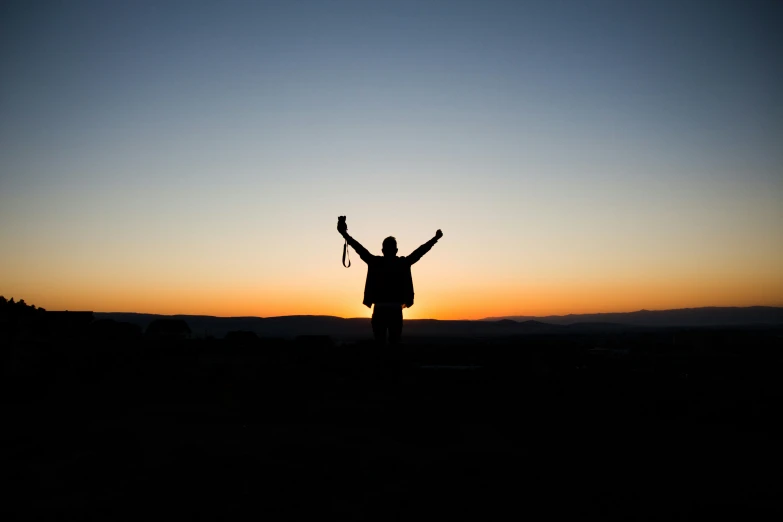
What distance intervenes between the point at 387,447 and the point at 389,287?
433cm

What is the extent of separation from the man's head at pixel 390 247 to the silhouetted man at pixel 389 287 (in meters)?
0.02

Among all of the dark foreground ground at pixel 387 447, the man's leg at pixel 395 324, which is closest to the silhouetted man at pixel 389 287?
the man's leg at pixel 395 324

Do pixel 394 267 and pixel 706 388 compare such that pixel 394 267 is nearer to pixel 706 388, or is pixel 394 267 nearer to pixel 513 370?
pixel 513 370

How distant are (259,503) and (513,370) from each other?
8.43 m

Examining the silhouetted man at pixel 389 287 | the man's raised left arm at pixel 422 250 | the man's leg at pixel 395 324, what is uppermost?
the man's raised left arm at pixel 422 250

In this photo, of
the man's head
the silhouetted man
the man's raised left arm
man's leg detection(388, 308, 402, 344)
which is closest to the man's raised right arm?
the silhouetted man

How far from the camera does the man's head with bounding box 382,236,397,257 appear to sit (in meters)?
9.41

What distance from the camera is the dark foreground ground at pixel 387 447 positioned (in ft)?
12.0

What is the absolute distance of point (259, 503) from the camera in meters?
3.69

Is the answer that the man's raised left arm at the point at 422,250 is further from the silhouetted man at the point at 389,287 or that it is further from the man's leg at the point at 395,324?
the man's leg at the point at 395,324

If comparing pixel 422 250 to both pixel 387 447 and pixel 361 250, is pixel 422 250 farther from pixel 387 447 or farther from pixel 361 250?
pixel 387 447

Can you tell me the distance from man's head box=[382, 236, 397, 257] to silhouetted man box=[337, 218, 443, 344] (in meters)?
0.02

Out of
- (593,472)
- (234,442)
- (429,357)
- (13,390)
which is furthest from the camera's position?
(429,357)

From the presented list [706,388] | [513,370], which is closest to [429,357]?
[513,370]
